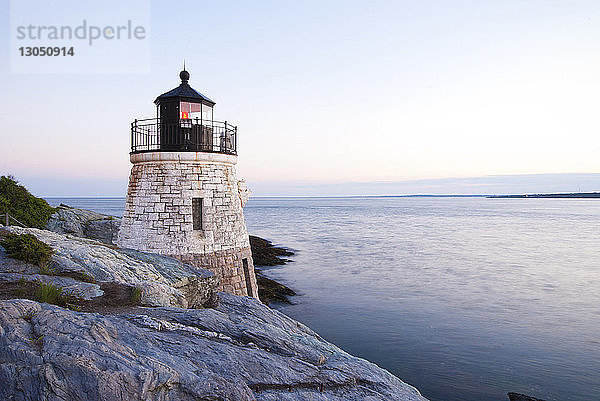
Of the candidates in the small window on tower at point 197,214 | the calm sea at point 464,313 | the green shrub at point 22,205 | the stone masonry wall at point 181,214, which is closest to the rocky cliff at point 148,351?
the stone masonry wall at point 181,214

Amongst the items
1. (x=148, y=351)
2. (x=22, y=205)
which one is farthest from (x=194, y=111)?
(x=22, y=205)

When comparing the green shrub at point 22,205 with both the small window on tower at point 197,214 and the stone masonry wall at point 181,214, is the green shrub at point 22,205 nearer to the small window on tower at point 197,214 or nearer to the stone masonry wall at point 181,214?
the stone masonry wall at point 181,214

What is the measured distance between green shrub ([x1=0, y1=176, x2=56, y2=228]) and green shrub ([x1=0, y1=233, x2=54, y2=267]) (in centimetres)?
1515

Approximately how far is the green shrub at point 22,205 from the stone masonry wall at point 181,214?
1131 cm

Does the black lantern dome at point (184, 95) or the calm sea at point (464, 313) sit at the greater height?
the black lantern dome at point (184, 95)

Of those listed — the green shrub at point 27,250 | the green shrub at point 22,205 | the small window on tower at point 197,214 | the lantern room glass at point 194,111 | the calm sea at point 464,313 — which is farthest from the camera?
the green shrub at point 22,205

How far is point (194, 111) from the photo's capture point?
13.4 metres

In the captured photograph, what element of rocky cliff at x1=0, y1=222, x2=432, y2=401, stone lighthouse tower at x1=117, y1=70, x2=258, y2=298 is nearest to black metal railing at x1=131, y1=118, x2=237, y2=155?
stone lighthouse tower at x1=117, y1=70, x2=258, y2=298

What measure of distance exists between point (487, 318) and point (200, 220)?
61.7 ft

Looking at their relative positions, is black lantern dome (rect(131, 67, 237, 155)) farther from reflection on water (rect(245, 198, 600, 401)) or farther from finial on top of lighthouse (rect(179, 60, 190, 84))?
reflection on water (rect(245, 198, 600, 401))

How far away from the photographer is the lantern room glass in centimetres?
1318

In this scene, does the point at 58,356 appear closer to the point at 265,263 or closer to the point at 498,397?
the point at 498,397

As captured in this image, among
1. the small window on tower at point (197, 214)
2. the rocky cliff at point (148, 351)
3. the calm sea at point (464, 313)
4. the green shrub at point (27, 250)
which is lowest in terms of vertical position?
the calm sea at point (464, 313)

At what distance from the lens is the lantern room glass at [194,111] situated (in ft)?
43.2
